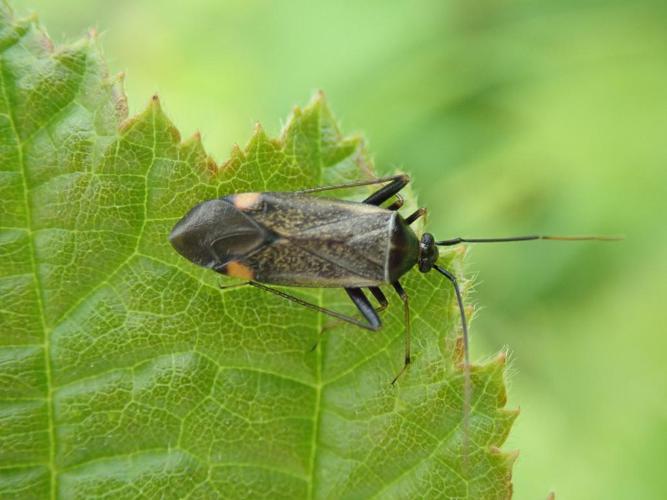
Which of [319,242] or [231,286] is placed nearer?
[231,286]

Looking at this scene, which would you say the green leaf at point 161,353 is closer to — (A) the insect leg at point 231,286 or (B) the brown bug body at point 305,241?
(A) the insect leg at point 231,286

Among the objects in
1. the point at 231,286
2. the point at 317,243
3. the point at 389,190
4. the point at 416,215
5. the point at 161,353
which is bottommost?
→ the point at 161,353

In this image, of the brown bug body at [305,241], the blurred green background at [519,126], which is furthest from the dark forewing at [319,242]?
the blurred green background at [519,126]

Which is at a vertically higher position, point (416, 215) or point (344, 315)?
point (416, 215)

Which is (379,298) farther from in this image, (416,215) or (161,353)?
(161,353)

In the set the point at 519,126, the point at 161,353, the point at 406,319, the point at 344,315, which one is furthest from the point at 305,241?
the point at 519,126

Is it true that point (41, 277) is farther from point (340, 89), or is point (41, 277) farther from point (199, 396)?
point (340, 89)

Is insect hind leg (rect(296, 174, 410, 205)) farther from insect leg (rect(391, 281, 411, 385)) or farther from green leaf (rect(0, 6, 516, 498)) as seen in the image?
insect leg (rect(391, 281, 411, 385))

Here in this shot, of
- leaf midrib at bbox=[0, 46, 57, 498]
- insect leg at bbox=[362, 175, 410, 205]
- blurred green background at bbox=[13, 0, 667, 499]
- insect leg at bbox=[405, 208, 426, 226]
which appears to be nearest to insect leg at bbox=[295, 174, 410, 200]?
insect leg at bbox=[362, 175, 410, 205]
